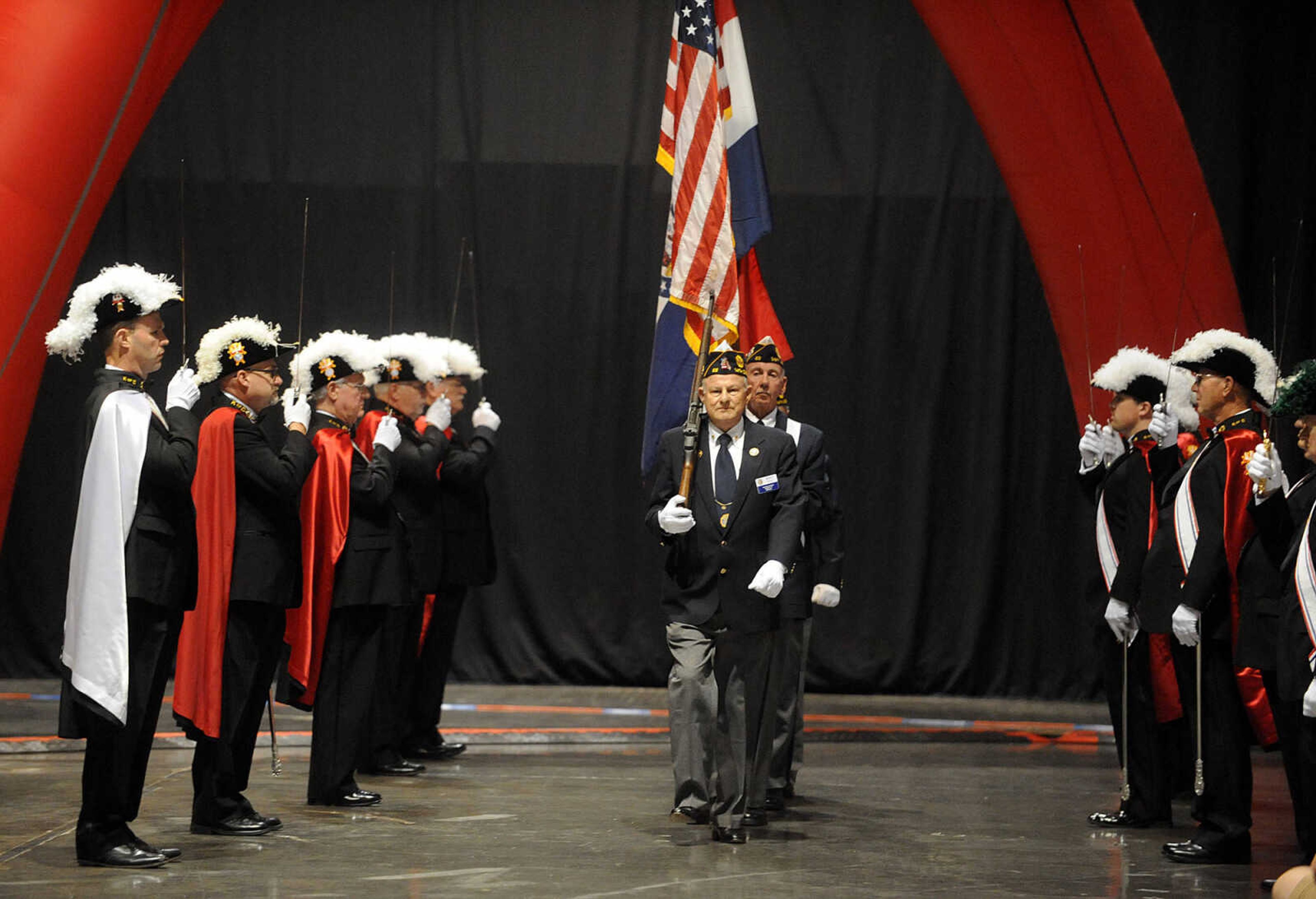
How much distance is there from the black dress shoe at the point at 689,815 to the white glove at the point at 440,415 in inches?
84.1

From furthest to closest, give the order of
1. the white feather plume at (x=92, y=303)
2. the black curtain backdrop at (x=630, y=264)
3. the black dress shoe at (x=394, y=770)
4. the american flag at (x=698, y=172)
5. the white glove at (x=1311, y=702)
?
the black curtain backdrop at (x=630, y=264), the american flag at (x=698, y=172), the black dress shoe at (x=394, y=770), the white feather plume at (x=92, y=303), the white glove at (x=1311, y=702)

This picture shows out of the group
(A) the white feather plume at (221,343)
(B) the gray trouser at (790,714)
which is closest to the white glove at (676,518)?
(B) the gray trouser at (790,714)

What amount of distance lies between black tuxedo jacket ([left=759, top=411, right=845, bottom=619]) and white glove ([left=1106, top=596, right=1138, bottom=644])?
1.07 metres

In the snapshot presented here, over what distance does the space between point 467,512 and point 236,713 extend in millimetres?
2143

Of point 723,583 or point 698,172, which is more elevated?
point 698,172

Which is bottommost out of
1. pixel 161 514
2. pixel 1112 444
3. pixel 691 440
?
pixel 161 514

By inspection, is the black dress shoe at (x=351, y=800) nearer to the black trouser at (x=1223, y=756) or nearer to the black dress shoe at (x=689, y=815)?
the black dress shoe at (x=689, y=815)

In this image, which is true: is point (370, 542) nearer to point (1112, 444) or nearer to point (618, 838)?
point (618, 838)

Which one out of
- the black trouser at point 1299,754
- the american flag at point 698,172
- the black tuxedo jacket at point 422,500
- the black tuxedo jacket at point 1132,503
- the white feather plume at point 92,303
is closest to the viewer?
the black trouser at point 1299,754

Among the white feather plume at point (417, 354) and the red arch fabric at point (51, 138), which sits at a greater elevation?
the red arch fabric at point (51, 138)

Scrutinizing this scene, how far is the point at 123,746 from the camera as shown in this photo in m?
4.46

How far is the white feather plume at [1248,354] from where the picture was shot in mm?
5137

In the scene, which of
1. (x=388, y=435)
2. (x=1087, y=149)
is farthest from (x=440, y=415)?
(x=1087, y=149)

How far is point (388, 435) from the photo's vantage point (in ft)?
18.9
